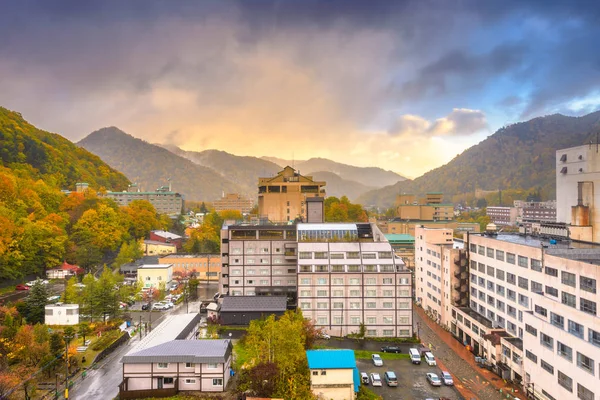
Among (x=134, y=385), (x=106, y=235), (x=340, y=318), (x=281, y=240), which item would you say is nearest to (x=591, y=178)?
(x=340, y=318)

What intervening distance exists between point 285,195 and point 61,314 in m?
47.8

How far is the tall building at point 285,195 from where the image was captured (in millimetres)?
79562

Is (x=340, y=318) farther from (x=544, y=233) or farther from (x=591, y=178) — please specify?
(x=591, y=178)

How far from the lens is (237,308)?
39.0 metres

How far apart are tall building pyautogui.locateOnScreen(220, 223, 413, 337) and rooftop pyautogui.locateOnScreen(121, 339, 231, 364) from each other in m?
11.2

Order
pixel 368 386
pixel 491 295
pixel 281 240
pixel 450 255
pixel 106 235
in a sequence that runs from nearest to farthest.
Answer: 1. pixel 368 386
2. pixel 491 295
3. pixel 450 255
4. pixel 281 240
5. pixel 106 235

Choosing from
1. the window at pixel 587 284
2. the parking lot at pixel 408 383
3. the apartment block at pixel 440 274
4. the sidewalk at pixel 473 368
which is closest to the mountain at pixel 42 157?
the apartment block at pixel 440 274

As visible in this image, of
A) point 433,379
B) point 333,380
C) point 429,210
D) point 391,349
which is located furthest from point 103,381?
point 429,210

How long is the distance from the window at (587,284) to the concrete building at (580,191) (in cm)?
1390

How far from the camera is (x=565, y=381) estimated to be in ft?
71.0

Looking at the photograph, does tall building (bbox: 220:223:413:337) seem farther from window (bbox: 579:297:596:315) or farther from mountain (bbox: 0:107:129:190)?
mountain (bbox: 0:107:129:190)

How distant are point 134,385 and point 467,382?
74.2 ft

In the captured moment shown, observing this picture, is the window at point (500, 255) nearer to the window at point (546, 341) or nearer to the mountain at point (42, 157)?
the window at point (546, 341)

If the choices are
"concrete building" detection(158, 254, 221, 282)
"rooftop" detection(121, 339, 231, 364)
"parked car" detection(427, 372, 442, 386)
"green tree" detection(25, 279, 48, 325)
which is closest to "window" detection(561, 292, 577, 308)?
"parked car" detection(427, 372, 442, 386)
